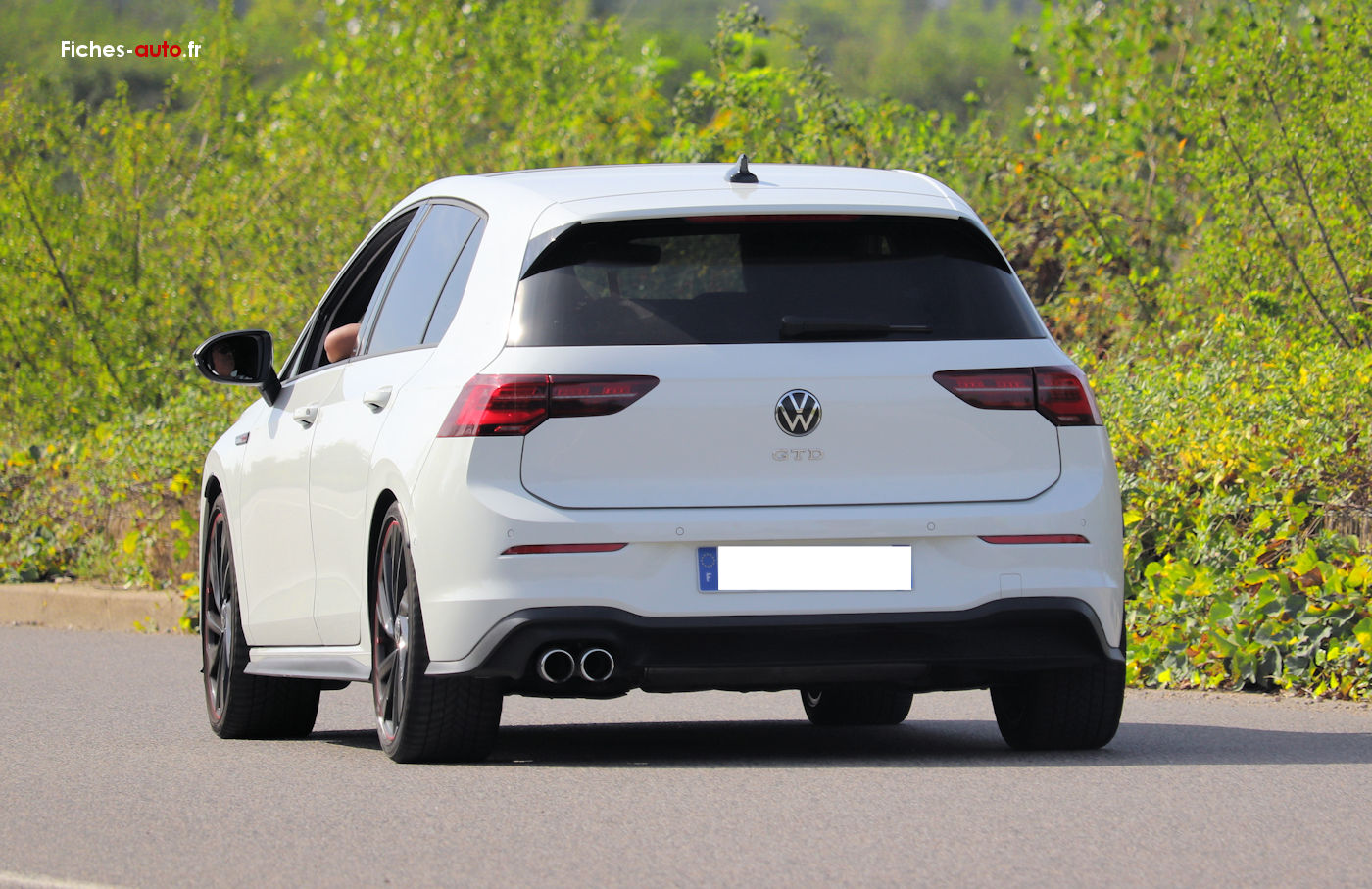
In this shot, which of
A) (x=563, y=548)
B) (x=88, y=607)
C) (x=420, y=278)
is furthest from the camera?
(x=88, y=607)

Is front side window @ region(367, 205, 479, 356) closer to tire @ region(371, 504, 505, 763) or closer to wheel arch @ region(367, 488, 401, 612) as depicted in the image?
wheel arch @ region(367, 488, 401, 612)

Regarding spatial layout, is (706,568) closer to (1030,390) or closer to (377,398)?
(1030,390)

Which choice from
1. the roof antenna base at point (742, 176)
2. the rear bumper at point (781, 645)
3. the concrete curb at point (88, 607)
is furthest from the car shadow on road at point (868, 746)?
the concrete curb at point (88, 607)

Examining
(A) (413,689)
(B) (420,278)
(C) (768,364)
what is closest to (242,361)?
(B) (420,278)

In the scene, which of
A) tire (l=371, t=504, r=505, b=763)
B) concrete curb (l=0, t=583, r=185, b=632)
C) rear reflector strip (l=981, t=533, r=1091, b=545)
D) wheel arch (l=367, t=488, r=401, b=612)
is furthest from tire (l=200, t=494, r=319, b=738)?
concrete curb (l=0, t=583, r=185, b=632)

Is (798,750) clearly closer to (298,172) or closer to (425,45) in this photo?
(298,172)

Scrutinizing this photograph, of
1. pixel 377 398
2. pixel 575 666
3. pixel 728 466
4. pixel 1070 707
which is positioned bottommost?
pixel 1070 707

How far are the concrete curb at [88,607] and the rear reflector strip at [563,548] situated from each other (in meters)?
8.00

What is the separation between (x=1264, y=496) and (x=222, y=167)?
14028mm

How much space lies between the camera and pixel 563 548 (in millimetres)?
6234

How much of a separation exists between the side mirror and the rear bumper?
1976 millimetres

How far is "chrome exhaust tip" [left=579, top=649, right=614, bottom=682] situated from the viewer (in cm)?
633

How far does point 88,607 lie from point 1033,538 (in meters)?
9.30

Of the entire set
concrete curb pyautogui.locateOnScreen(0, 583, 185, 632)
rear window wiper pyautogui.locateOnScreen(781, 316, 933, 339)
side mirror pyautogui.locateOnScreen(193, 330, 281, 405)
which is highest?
rear window wiper pyautogui.locateOnScreen(781, 316, 933, 339)
